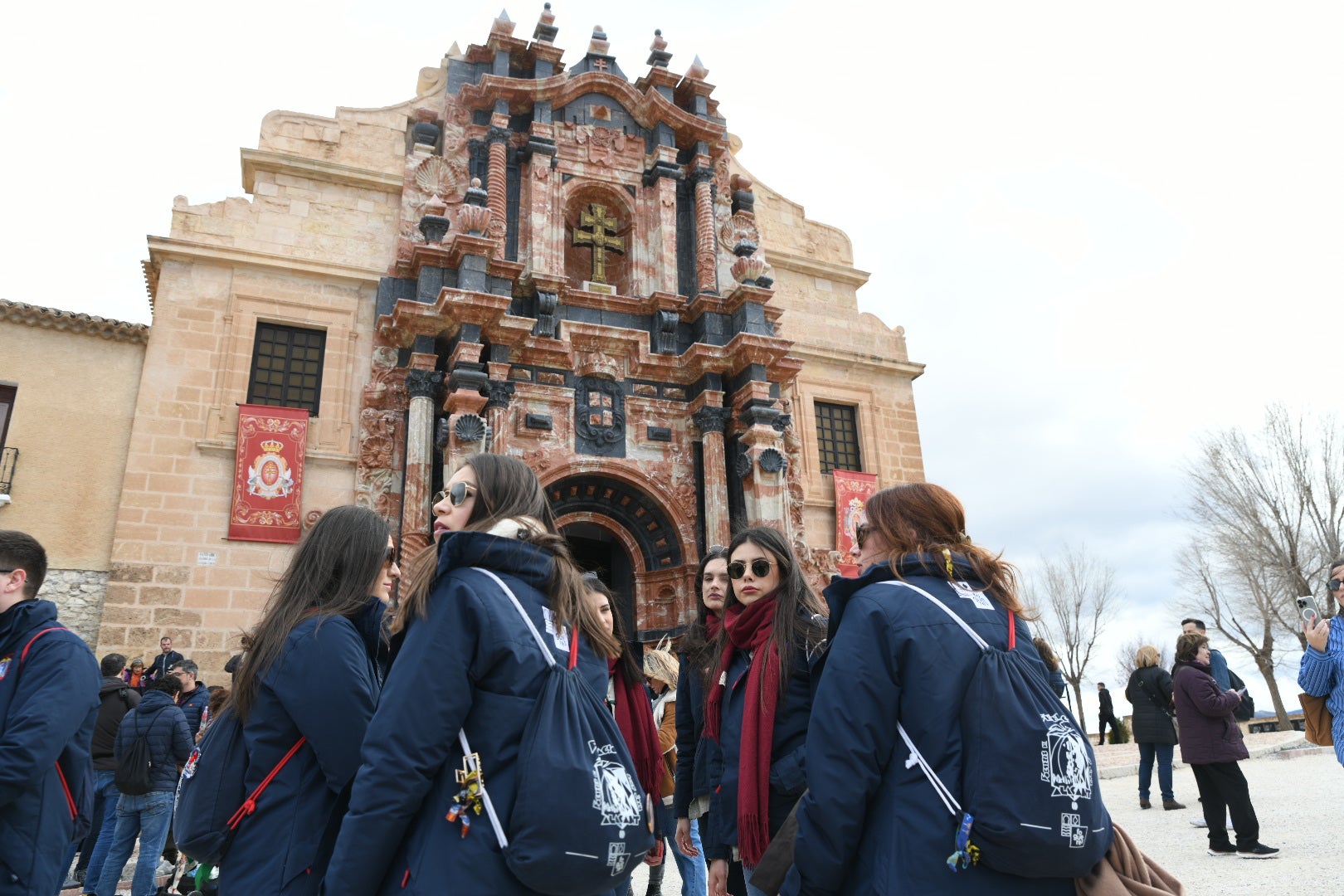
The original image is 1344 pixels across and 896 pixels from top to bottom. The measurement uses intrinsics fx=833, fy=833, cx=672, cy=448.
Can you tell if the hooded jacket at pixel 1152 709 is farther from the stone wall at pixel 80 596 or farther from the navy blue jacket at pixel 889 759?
the stone wall at pixel 80 596

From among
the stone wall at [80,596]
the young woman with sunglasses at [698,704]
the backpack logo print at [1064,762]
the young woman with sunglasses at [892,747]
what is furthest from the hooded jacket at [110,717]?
the backpack logo print at [1064,762]

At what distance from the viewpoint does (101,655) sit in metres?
10.7

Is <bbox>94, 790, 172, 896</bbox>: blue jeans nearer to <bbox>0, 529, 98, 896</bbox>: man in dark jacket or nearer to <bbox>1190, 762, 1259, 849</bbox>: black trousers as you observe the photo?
<bbox>0, 529, 98, 896</bbox>: man in dark jacket

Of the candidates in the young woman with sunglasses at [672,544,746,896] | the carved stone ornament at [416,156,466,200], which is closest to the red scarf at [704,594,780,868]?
the young woman with sunglasses at [672,544,746,896]

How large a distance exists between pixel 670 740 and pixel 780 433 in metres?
8.34

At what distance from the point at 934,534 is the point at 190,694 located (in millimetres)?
7868

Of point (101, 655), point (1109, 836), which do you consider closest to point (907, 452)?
point (101, 655)

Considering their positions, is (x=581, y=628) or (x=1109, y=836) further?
(x=581, y=628)

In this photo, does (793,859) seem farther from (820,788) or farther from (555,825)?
(555,825)

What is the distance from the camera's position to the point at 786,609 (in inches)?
140

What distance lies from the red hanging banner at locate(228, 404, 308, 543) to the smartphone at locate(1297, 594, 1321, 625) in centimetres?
1137

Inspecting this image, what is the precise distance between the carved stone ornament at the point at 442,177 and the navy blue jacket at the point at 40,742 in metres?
12.0

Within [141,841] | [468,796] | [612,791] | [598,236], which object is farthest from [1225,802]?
[598,236]

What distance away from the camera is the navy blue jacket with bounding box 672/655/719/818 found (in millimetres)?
4125
